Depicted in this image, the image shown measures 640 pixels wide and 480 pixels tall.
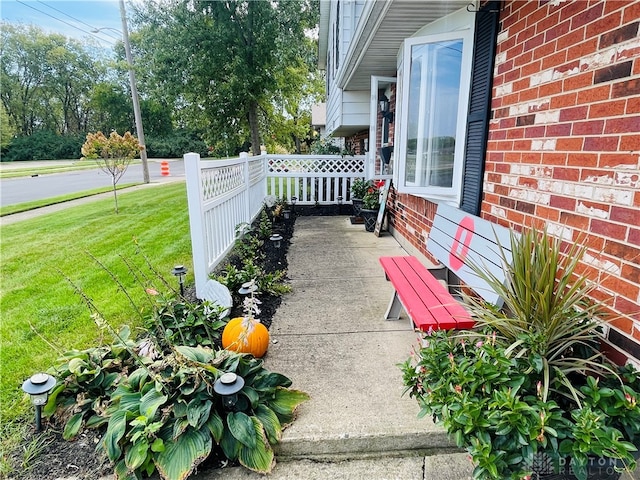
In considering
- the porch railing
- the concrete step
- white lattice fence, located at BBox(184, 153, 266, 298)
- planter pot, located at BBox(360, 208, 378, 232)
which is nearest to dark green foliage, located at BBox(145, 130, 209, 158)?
the porch railing

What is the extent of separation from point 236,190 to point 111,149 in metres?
5.12

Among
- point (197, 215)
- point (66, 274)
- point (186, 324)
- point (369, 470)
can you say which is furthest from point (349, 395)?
point (66, 274)

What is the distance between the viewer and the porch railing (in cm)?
362

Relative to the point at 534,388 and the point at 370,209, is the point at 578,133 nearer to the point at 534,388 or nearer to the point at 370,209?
the point at 534,388

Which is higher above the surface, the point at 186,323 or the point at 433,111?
the point at 433,111

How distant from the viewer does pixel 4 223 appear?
26.3ft

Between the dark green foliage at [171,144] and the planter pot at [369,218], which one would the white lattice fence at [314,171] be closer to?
the planter pot at [369,218]

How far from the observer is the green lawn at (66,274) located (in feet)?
9.73

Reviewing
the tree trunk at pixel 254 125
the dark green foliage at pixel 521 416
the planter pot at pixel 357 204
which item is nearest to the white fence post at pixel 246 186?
the planter pot at pixel 357 204

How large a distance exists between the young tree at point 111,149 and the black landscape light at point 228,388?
8.26 meters

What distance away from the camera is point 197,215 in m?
3.55

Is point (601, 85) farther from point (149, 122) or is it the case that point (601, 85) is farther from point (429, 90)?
point (149, 122)

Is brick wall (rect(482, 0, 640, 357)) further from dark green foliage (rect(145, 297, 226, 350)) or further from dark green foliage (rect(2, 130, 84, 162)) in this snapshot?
dark green foliage (rect(2, 130, 84, 162))

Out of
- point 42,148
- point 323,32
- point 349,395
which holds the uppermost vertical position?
point 323,32
